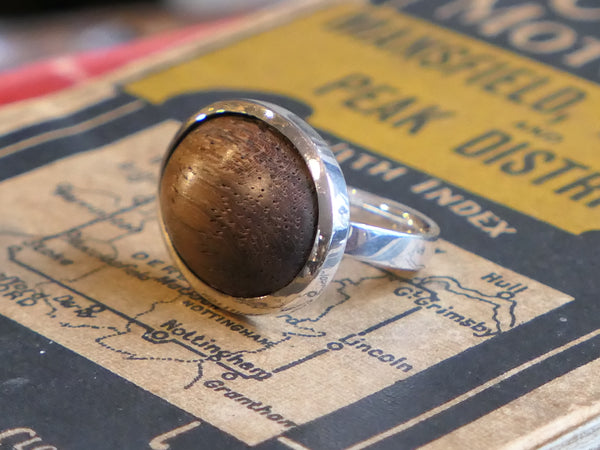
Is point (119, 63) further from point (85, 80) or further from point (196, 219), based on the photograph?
point (196, 219)

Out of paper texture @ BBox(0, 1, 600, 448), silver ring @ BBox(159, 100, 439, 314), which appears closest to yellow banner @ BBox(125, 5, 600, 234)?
paper texture @ BBox(0, 1, 600, 448)

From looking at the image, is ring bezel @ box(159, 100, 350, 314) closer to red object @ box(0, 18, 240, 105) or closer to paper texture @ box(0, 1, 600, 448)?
paper texture @ box(0, 1, 600, 448)

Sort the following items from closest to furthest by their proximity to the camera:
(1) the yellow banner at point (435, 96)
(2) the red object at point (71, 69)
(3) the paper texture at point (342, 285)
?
1. (3) the paper texture at point (342, 285)
2. (1) the yellow banner at point (435, 96)
3. (2) the red object at point (71, 69)

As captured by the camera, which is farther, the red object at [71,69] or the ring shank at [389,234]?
the red object at [71,69]

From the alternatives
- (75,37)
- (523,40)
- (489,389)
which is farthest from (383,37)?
(75,37)

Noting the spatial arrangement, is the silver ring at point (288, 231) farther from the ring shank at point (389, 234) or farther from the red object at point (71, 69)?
the red object at point (71, 69)

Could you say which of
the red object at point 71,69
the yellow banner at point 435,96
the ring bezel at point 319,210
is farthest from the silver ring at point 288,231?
the red object at point 71,69

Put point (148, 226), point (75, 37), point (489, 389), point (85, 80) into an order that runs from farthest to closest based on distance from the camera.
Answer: point (75, 37)
point (85, 80)
point (148, 226)
point (489, 389)
